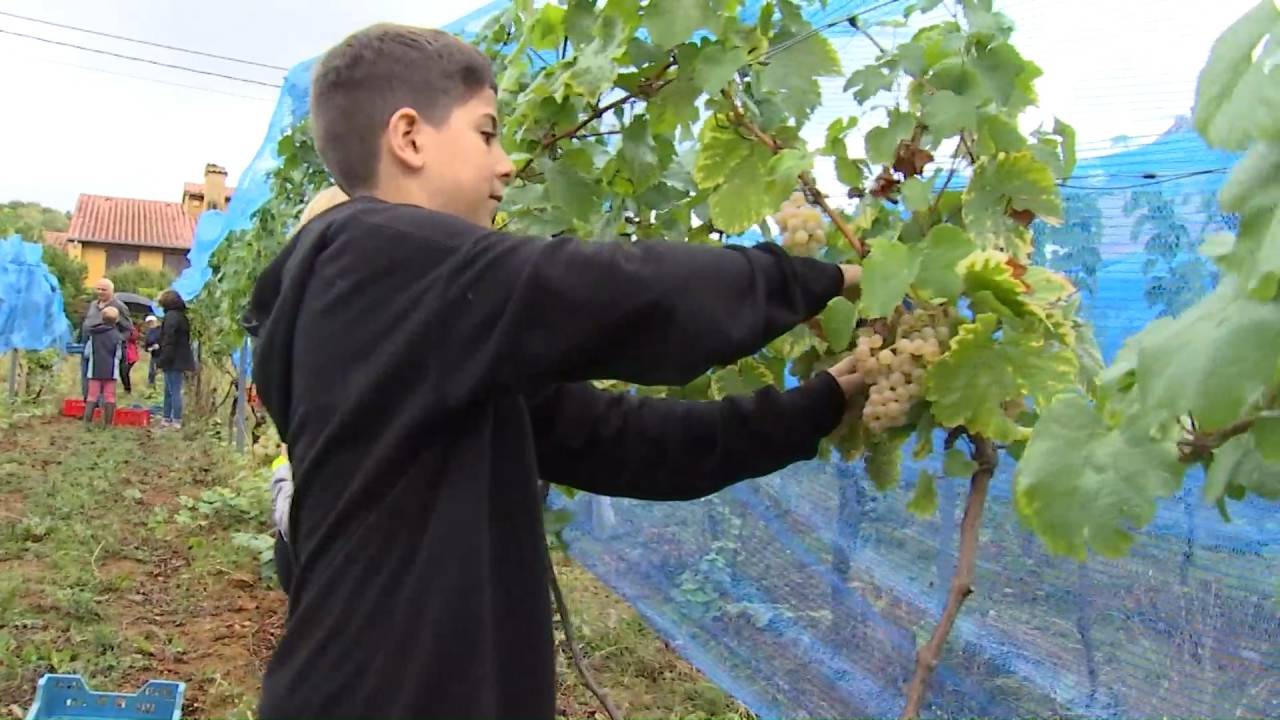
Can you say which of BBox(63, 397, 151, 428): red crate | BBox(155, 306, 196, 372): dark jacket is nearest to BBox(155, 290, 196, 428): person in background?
BBox(155, 306, 196, 372): dark jacket

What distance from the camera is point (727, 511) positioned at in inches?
133

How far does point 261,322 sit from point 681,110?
2.39 ft

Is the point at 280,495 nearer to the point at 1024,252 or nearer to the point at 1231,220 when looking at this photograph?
the point at 1024,252

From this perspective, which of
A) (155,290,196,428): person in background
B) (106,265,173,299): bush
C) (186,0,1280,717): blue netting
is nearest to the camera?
(186,0,1280,717): blue netting

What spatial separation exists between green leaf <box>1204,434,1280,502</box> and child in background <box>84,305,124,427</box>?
451 inches

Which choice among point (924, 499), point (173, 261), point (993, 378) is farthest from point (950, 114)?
point (173, 261)

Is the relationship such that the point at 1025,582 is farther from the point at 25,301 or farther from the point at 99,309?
the point at 25,301

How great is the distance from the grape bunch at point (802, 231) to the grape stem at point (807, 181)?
0.03 m

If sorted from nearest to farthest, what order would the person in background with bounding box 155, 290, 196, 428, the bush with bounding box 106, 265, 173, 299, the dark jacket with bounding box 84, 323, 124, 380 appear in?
1. the dark jacket with bounding box 84, 323, 124, 380
2. the person in background with bounding box 155, 290, 196, 428
3. the bush with bounding box 106, 265, 173, 299

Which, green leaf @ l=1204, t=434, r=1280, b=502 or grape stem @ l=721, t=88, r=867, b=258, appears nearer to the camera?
green leaf @ l=1204, t=434, r=1280, b=502

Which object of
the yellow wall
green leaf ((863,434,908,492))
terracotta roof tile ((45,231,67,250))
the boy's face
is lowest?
green leaf ((863,434,908,492))

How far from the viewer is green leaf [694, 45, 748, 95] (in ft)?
5.04

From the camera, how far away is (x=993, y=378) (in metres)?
1.32

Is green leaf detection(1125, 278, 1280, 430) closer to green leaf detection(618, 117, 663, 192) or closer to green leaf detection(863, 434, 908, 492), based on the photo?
green leaf detection(863, 434, 908, 492)
